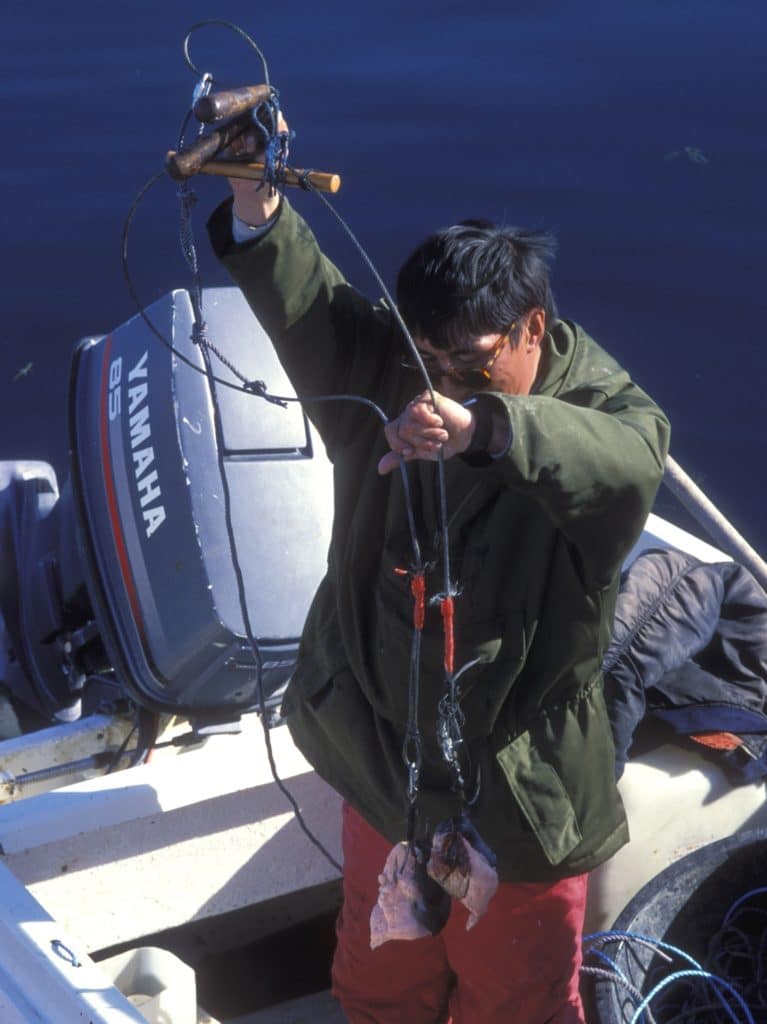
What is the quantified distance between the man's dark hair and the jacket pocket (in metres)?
0.51

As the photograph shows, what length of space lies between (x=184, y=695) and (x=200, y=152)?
1.21 m

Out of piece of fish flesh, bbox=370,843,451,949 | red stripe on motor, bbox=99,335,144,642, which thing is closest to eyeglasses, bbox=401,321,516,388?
piece of fish flesh, bbox=370,843,451,949

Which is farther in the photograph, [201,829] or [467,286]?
[201,829]

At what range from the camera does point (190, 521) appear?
2229 mm

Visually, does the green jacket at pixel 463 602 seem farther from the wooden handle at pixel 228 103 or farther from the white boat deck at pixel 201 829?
the white boat deck at pixel 201 829

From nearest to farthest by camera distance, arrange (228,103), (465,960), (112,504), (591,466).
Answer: (591,466) → (228,103) → (465,960) → (112,504)

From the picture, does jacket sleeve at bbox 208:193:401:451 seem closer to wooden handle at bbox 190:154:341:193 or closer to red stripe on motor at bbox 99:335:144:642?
wooden handle at bbox 190:154:341:193

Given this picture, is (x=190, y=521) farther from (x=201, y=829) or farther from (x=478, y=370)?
(x=478, y=370)

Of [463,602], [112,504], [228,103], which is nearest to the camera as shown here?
[228,103]

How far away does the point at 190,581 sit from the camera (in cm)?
222

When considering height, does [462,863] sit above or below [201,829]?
above

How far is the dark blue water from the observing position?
4863mm

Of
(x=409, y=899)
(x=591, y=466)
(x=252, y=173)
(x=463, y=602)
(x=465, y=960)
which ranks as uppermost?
(x=252, y=173)

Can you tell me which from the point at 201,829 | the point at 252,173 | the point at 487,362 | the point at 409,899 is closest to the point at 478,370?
the point at 487,362
